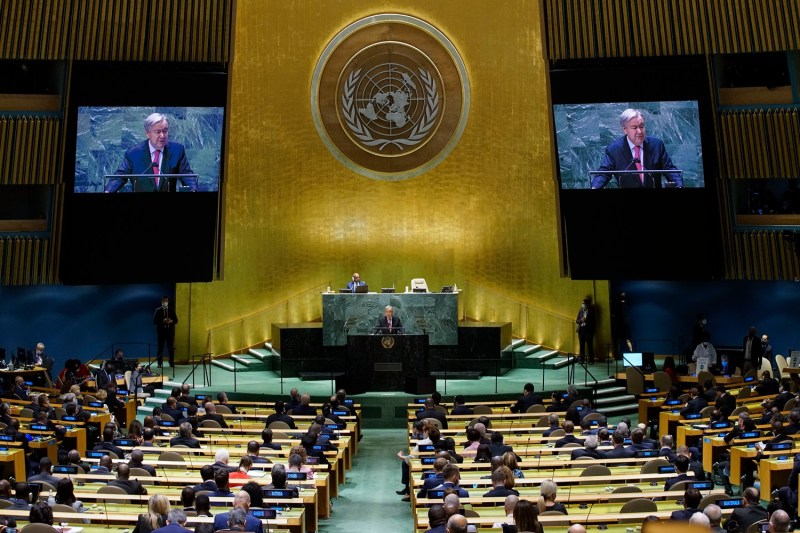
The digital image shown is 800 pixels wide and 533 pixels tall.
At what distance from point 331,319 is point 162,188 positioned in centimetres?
429

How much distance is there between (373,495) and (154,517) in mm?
5980

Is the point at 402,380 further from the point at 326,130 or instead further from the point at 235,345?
the point at 326,130

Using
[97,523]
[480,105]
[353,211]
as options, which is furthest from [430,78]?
[97,523]

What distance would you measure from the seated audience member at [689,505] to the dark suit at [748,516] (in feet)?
1.86

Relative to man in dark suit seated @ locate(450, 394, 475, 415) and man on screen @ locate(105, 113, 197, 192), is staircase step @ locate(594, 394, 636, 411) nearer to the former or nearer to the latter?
man in dark suit seated @ locate(450, 394, 475, 415)

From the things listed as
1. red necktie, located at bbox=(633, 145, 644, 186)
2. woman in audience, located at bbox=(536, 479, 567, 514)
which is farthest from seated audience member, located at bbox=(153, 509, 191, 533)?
red necktie, located at bbox=(633, 145, 644, 186)

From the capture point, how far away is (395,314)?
72.5ft

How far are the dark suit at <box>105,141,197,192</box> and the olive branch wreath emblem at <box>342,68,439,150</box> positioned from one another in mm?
4350

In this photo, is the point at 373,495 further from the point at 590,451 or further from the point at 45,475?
the point at 45,475

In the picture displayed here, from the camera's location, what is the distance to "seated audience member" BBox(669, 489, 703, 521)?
9.12m

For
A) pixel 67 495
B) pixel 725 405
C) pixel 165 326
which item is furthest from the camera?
pixel 165 326

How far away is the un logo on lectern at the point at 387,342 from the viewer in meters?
20.1

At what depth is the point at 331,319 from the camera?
2208cm

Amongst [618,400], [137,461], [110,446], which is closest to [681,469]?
[137,461]
